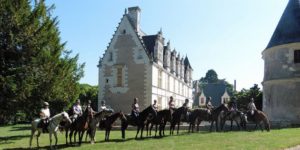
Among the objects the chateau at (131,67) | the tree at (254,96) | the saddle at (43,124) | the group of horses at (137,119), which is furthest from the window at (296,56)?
the saddle at (43,124)

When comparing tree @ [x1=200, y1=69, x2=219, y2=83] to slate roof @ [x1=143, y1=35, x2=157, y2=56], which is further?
tree @ [x1=200, y1=69, x2=219, y2=83]

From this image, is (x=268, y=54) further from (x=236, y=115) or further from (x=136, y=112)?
(x=136, y=112)

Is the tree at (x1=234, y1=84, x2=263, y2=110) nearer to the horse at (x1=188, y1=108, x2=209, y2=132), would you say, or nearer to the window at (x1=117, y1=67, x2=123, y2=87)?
the window at (x1=117, y1=67, x2=123, y2=87)

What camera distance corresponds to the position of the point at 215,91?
8138cm

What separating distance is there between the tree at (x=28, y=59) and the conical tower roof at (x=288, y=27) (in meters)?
18.4

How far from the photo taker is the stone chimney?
127ft

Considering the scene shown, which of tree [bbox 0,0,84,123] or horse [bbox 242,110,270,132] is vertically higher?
tree [bbox 0,0,84,123]

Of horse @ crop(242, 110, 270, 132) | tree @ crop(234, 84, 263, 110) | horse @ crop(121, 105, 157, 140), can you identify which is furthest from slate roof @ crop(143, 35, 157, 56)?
horse @ crop(121, 105, 157, 140)

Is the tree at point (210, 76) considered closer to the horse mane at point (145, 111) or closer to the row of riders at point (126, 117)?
the row of riders at point (126, 117)

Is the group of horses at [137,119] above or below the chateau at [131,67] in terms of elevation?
below

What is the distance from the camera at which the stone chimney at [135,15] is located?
127 feet

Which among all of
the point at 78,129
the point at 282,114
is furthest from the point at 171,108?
the point at 282,114

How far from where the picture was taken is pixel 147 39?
40156mm

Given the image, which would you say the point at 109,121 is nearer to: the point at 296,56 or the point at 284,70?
the point at 284,70
